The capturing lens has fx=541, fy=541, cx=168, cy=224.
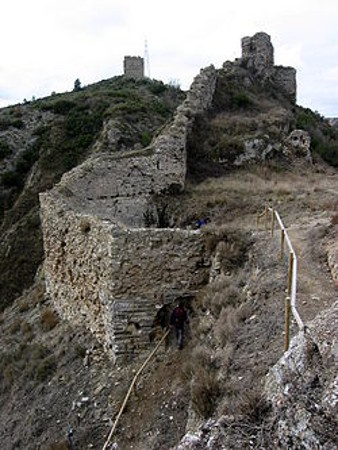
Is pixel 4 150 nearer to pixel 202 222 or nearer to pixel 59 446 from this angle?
pixel 202 222

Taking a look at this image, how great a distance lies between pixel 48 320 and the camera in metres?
14.2

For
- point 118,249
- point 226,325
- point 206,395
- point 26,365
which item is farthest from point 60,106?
point 206,395

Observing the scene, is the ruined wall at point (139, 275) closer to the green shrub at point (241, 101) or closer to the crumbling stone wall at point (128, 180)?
the crumbling stone wall at point (128, 180)

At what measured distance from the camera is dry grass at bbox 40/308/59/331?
13.9 m

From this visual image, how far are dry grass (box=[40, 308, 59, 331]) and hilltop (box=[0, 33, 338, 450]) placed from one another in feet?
0.30

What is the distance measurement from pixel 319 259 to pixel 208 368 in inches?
126

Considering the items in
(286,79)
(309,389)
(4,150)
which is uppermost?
(286,79)

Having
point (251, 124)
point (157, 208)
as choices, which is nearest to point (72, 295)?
point (157, 208)

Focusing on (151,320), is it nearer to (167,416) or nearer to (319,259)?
(167,416)

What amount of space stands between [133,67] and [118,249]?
4766cm

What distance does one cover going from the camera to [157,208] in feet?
55.2

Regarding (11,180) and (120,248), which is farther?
(11,180)

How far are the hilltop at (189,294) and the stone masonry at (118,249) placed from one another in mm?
31

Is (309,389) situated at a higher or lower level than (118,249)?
lower
